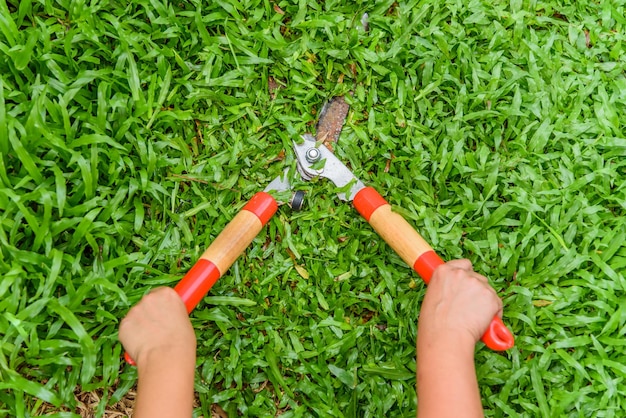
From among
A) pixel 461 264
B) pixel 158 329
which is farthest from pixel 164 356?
pixel 461 264

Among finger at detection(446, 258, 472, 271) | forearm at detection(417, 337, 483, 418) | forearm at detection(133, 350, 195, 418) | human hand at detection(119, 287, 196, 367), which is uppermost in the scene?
human hand at detection(119, 287, 196, 367)

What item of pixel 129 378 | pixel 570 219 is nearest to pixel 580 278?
pixel 570 219

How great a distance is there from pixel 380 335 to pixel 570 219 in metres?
0.96

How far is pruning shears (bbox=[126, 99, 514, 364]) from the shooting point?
2211 millimetres

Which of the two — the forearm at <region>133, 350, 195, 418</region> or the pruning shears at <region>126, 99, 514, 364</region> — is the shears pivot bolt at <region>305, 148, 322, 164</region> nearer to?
the pruning shears at <region>126, 99, 514, 364</region>

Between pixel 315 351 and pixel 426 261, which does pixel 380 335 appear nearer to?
pixel 315 351

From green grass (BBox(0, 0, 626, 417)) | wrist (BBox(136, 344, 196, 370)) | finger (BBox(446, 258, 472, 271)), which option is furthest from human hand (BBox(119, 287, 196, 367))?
finger (BBox(446, 258, 472, 271))

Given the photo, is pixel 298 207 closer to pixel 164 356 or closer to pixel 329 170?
pixel 329 170

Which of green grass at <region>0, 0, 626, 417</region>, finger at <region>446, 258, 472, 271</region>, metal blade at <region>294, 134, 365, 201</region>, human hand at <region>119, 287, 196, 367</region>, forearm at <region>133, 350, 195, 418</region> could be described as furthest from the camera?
metal blade at <region>294, 134, 365, 201</region>

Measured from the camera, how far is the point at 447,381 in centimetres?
197

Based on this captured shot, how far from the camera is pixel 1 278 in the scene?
221 centimetres

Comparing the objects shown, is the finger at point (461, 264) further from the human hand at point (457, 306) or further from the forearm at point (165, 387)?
the forearm at point (165, 387)

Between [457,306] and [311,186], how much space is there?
2.72 feet

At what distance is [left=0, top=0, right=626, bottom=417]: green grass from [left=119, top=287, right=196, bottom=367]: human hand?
0.20m
